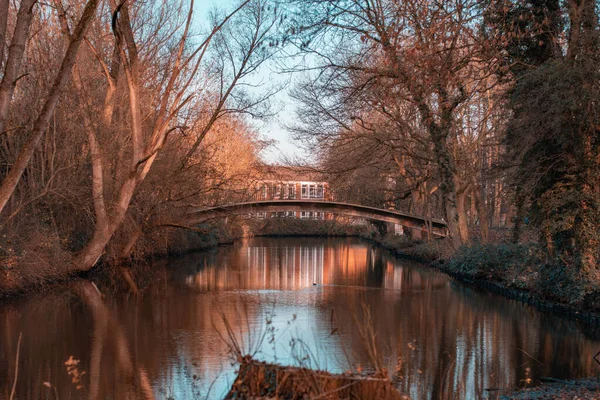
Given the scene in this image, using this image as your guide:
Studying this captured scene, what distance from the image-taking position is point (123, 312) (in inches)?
545

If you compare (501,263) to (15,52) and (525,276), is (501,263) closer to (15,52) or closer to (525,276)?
(525,276)

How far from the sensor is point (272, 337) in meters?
5.89

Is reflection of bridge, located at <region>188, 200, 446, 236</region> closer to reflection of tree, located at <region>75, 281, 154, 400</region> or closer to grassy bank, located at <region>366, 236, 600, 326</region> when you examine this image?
grassy bank, located at <region>366, 236, 600, 326</region>

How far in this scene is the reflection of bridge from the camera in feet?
92.7

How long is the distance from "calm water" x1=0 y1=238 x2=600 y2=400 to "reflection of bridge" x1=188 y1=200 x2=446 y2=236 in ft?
26.6

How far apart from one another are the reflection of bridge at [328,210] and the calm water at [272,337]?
8109 millimetres

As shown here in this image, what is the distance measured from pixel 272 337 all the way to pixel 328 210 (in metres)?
25.7

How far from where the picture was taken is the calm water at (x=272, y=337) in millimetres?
8078

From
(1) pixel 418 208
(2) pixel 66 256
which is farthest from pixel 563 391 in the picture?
(1) pixel 418 208

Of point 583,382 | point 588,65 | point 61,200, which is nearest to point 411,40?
point 588,65

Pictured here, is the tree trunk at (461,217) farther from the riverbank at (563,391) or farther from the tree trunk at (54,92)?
the tree trunk at (54,92)

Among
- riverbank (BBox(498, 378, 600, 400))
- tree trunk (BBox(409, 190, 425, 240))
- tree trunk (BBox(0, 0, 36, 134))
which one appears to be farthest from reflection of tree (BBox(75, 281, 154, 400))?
tree trunk (BBox(409, 190, 425, 240))

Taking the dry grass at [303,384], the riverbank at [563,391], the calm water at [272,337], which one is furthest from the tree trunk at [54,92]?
the riverbank at [563,391]

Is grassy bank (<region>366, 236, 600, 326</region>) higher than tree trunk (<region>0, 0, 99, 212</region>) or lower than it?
lower
